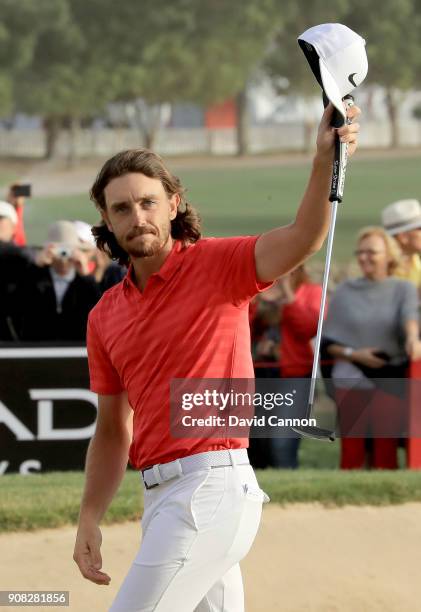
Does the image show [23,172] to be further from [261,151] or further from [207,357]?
[207,357]

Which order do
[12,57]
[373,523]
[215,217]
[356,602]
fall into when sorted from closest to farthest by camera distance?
[356,602] < [373,523] < [12,57] < [215,217]

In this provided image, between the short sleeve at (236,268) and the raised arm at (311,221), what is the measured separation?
0.05 metres

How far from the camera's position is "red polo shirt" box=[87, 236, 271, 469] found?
4.10m

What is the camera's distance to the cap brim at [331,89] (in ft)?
11.8

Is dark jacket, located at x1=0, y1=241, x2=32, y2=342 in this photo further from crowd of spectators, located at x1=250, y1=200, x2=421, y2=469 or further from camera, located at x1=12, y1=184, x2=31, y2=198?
crowd of spectators, located at x1=250, y1=200, x2=421, y2=469

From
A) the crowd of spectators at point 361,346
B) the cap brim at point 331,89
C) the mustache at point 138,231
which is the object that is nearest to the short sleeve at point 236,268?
the mustache at point 138,231

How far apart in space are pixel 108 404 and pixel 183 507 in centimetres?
58

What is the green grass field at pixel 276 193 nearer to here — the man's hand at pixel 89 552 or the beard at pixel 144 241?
the man's hand at pixel 89 552

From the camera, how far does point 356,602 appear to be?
21.7 feet

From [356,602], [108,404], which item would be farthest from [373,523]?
[108,404]

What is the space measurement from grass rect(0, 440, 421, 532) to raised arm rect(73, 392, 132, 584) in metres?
3.29

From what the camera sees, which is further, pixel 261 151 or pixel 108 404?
pixel 261 151

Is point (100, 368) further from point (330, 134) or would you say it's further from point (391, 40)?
point (391, 40)

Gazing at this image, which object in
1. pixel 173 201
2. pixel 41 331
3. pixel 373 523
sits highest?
pixel 173 201
